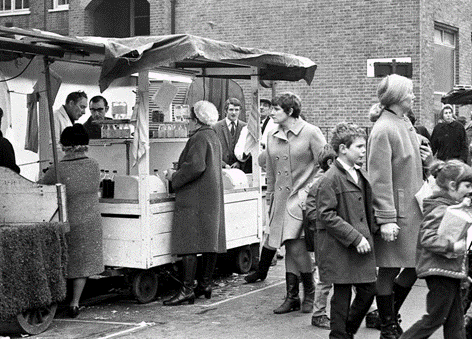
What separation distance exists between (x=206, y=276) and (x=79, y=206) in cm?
168

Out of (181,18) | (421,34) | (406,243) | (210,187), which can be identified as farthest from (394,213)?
(181,18)

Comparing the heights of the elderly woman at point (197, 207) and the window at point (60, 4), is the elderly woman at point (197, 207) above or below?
below

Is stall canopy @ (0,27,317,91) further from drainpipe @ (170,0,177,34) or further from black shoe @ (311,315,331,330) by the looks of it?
drainpipe @ (170,0,177,34)

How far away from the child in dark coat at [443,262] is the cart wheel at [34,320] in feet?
10.6

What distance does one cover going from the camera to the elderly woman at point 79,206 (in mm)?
8094

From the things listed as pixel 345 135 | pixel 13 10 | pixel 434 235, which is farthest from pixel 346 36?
pixel 434 235

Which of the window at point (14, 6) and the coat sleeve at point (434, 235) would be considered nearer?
the coat sleeve at point (434, 235)

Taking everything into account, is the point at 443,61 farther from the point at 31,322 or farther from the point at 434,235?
the point at 434,235

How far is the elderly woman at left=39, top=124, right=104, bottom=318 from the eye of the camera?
26.6 ft

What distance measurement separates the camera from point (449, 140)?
16.4 meters

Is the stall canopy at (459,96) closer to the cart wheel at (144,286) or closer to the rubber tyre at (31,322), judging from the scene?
the cart wheel at (144,286)

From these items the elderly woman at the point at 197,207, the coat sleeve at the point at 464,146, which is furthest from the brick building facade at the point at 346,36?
the elderly woman at the point at 197,207

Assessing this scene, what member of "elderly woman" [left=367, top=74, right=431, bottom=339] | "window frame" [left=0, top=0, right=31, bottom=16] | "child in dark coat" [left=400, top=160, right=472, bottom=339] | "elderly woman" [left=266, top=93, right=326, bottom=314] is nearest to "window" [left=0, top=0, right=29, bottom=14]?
"window frame" [left=0, top=0, right=31, bottom=16]

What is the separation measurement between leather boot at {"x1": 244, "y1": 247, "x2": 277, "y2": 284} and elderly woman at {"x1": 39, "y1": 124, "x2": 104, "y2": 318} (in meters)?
2.06
